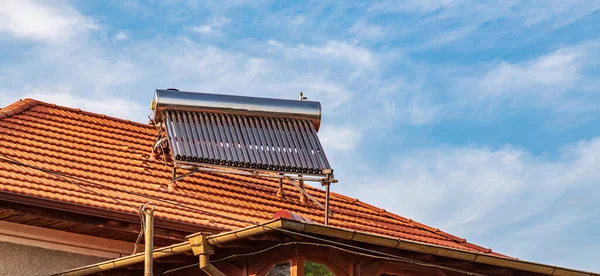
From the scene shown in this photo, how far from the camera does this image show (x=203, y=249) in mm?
11016

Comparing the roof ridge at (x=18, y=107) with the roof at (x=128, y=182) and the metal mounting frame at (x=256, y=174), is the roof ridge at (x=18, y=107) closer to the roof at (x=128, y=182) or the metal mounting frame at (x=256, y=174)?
the roof at (x=128, y=182)

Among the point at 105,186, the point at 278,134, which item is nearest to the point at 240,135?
the point at 278,134

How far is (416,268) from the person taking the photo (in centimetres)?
1223

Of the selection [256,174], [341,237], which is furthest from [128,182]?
[341,237]

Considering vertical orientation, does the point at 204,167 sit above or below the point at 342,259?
above

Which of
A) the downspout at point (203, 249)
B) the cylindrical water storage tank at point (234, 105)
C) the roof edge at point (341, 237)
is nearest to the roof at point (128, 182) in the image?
the cylindrical water storage tank at point (234, 105)

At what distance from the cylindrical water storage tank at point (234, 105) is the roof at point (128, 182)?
2.94 ft

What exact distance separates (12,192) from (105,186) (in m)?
1.48

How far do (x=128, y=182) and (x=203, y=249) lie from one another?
3389 mm

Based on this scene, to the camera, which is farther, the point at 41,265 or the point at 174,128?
the point at 174,128

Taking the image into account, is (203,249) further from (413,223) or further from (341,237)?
(413,223)

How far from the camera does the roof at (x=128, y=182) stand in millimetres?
13086

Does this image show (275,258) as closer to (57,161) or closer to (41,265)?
(41,265)

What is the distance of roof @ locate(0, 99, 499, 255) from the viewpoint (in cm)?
1309
